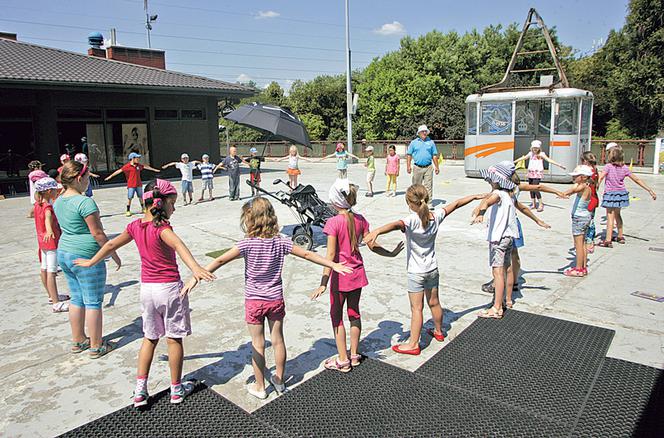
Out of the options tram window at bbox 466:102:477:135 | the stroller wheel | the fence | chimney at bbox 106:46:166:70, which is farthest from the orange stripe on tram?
chimney at bbox 106:46:166:70

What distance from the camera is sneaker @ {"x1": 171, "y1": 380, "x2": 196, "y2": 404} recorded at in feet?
12.1

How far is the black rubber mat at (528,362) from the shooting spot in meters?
3.70

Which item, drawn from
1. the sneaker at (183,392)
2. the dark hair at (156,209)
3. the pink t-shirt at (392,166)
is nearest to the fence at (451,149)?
the pink t-shirt at (392,166)

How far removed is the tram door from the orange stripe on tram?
43.8 inches

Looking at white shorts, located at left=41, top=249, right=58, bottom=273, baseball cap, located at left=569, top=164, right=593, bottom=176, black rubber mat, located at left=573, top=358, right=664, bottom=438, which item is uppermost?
baseball cap, located at left=569, top=164, right=593, bottom=176

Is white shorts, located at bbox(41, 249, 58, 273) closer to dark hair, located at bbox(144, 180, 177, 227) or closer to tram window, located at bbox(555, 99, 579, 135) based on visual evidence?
dark hair, located at bbox(144, 180, 177, 227)

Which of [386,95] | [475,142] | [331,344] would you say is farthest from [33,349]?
[386,95]

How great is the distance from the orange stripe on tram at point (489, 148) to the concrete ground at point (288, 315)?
24.4ft

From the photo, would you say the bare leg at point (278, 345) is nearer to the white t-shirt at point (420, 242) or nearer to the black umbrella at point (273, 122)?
the white t-shirt at point (420, 242)

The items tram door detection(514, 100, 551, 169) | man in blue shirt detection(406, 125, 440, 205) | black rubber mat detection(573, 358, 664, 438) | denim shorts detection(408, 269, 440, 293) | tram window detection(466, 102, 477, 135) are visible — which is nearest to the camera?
black rubber mat detection(573, 358, 664, 438)

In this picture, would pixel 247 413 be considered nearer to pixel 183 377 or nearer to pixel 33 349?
pixel 183 377

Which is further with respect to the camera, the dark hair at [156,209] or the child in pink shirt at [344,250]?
the child in pink shirt at [344,250]

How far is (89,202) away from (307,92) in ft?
144

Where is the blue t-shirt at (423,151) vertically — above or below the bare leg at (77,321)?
above
